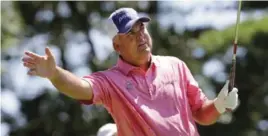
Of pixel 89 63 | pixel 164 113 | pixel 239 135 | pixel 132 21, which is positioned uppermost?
pixel 132 21

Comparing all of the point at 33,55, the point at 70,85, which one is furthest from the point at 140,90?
the point at 33,55

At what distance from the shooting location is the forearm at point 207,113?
Result: 240 inches

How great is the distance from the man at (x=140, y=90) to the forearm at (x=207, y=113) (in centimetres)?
4

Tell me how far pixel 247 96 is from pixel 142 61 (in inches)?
553

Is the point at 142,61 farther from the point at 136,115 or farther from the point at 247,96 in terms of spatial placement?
the point at 247,96

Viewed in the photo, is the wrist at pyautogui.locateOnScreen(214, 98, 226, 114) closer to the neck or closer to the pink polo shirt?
the pink polo shirt

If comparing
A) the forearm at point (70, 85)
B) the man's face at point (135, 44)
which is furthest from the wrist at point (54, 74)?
the man's face at point (135, 44)

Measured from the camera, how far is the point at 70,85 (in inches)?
219

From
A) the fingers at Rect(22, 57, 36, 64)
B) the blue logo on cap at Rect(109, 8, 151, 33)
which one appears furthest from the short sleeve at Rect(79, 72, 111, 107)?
the fingers at Rect(22, 57, 36, 64)

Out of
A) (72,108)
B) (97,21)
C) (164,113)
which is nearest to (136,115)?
(164,113)

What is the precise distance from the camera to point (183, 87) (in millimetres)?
6016

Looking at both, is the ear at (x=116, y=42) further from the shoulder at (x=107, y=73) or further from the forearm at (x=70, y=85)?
the forearm at (x=70, y=85)

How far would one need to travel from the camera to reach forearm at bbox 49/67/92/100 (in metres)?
5.50

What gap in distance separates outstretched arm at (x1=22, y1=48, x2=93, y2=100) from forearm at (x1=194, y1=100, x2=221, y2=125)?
2.71 feet
